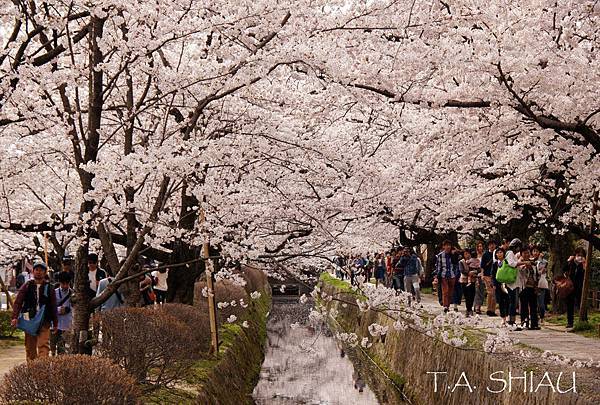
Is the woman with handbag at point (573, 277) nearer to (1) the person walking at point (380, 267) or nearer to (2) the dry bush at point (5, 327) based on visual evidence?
(2) the dry bush at point (5, 327)

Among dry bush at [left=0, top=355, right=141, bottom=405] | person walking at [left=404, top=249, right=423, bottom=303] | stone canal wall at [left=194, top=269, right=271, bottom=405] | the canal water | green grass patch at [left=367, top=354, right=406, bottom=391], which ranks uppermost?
person walking at [left=404, top=249, right=423, bottom=303]

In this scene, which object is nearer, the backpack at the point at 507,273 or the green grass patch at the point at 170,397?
the green grass patch at the point at 170,397

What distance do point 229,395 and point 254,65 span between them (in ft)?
20.1

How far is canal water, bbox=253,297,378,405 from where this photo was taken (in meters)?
16.5

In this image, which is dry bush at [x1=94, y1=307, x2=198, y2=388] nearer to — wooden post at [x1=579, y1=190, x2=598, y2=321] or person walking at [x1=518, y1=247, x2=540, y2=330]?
person walking at [x1=518, y1=247, x2=540, y2=330]

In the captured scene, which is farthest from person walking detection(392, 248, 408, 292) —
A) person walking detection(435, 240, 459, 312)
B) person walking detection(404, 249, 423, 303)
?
person walking detection(435, 240, 459, 312)

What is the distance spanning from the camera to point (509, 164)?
47.0 feet

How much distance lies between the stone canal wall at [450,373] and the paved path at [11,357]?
495 cm

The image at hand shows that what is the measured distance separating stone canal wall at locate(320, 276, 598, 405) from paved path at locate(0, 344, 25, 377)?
16.3ft

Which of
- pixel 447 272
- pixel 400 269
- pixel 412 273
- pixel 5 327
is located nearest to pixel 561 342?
pixel 447 272

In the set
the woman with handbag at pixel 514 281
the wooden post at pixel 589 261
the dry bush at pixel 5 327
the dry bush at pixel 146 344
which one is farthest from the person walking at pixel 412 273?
the dry bush at pixel 146 344

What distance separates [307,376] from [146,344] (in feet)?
35.0

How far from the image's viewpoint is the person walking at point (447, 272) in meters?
16.5

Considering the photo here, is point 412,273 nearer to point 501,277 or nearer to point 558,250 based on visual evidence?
point 558,250
